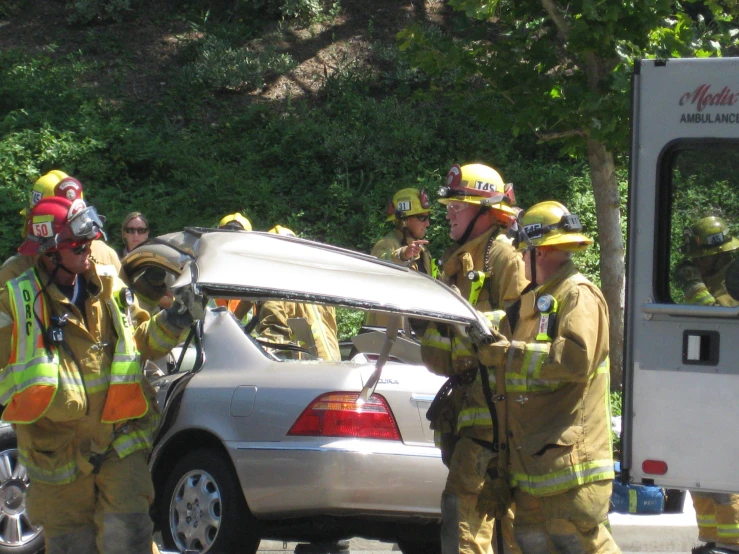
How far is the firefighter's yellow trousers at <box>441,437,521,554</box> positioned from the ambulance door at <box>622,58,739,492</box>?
26.0 inches

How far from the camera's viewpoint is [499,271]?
16.4 feet

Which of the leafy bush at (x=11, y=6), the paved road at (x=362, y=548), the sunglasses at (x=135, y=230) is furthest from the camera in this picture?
the leafy bush at (x=11, y=6)

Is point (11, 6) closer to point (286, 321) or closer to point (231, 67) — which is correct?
point (231, 67)

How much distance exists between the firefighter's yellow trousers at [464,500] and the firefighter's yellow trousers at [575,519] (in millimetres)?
281

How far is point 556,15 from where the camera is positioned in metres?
8.23

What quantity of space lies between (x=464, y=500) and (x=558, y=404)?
70cm

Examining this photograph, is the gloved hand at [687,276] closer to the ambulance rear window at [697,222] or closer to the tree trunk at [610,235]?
the ambulance rear window at [697,222]

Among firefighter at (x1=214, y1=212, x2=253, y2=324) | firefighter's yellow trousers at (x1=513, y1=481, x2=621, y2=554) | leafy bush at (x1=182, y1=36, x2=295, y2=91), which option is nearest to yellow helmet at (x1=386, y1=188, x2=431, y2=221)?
firefighter at (x1=214, y1=212, x2=253, y2=324)

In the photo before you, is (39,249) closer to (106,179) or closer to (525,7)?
(525,7)

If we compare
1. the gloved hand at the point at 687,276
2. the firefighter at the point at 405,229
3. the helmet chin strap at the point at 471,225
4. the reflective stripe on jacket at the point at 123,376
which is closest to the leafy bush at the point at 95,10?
the firefighter at the point at 405,229

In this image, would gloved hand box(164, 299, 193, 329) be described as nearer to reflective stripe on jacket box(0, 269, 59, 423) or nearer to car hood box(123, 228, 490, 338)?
car hood box(123, 228, 490, 338)

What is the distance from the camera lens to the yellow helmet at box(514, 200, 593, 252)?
4395mm

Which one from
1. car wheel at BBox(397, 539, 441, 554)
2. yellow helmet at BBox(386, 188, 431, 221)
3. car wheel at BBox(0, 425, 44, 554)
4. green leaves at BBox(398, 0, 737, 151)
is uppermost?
green leaves at BBox(398, 0, 737, 151)

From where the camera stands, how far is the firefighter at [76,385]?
4.19 meters
